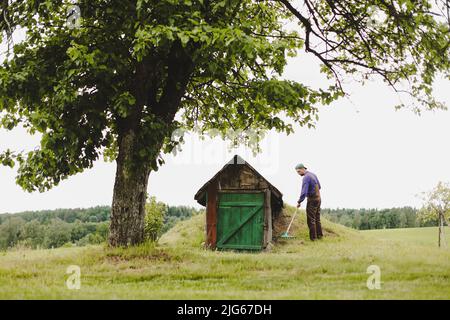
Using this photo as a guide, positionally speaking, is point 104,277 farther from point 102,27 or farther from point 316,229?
point 316,229

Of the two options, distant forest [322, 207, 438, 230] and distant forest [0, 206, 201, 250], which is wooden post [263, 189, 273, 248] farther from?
distant forest [322, 207, 438, 230]

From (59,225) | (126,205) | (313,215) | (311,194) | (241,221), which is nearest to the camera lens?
(126,205)

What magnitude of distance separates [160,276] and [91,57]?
188 inches

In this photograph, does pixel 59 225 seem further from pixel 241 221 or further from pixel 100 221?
pixel 241 221

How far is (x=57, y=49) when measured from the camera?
38.9 feet

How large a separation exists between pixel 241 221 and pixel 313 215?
2.77m

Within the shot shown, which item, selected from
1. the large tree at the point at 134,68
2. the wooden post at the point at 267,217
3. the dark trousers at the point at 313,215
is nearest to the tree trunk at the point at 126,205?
the large tree at the point at 134,68

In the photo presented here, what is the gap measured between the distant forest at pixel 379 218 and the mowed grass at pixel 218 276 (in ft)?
198

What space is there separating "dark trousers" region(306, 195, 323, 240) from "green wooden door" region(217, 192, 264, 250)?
71.4 inches

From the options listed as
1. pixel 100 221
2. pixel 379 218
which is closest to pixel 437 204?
pixel 379 218

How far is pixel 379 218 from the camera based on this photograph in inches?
2842

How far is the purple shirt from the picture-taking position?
53.0 ft
